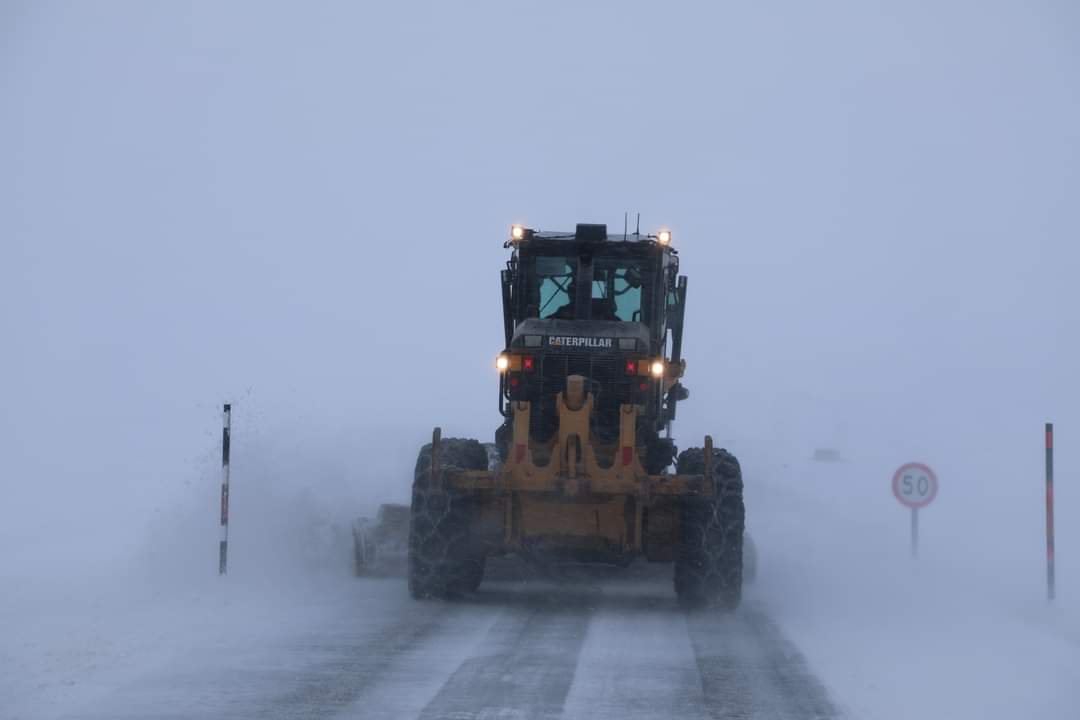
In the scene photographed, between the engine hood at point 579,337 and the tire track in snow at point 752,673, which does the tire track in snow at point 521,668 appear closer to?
the tire track in snow at point 752,673

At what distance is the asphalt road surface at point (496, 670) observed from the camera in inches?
377

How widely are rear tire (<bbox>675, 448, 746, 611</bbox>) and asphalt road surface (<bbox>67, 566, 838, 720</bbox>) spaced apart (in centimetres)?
25

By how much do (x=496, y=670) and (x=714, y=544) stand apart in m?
4.34

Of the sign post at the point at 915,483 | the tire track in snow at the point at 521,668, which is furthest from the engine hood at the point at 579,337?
the sign post at the point at 915,483

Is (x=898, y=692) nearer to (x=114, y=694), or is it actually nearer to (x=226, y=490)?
(x=114, y=694)

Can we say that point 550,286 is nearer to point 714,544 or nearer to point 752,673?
point 714,544

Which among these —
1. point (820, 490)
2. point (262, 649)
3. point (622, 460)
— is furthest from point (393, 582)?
point (820, 490)

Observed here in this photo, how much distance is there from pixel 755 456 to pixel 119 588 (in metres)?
33.3

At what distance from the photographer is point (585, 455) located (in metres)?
15.0

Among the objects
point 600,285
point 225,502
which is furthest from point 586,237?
point 225,502

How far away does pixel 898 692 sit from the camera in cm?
1054

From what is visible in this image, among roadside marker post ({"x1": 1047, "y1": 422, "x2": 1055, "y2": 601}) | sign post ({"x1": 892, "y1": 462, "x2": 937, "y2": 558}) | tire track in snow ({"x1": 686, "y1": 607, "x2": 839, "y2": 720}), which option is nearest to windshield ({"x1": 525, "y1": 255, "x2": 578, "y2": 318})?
tire track in snow ({"x1": 686, "y1": 607, "x2": 839, "y2": 720})

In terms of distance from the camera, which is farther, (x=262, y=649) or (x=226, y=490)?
(x=226, y=490)

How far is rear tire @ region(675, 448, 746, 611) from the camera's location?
48.9ft
